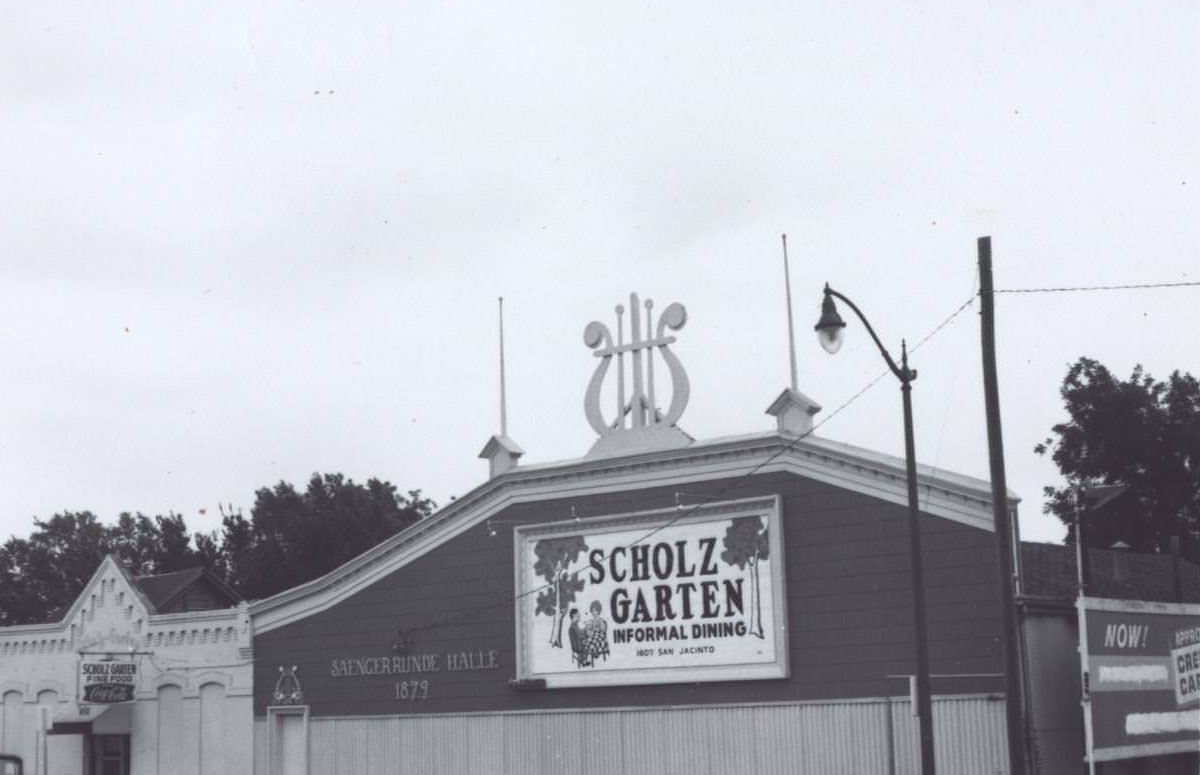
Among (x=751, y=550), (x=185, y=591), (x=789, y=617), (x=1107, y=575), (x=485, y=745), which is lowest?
(x=485, y=745)

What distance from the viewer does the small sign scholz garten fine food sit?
3541 centimetres

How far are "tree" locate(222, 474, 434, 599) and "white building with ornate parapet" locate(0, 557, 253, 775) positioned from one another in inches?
1655

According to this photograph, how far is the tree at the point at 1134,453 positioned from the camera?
57.2 metres

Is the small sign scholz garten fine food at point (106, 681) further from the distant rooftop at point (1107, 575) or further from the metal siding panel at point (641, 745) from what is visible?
the distant rooftop at point (1107, 575)

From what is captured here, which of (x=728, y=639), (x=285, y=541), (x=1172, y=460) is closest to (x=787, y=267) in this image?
(x=728, y=639)

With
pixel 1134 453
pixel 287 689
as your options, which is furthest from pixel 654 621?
pixel 1134 453

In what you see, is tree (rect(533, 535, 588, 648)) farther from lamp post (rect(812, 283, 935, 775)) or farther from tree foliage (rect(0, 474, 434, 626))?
tree foliage (rect(0, 474, 434, 626))

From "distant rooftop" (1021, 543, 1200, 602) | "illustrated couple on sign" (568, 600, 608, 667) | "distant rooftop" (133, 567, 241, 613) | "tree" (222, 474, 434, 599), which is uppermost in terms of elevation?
"tree" (222, 474, 434, 599)

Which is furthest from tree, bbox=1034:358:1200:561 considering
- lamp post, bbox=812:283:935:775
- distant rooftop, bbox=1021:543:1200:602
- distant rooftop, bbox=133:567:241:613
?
lamp post, bbox=812:283:935:775

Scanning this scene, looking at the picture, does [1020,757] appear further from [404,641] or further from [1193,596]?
[1193,596]

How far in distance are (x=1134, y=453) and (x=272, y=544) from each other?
49.0 metres

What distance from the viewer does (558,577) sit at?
29.0 m

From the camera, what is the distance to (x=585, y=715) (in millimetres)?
28344

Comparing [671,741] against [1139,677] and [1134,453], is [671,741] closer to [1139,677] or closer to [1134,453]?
[1139,677]
